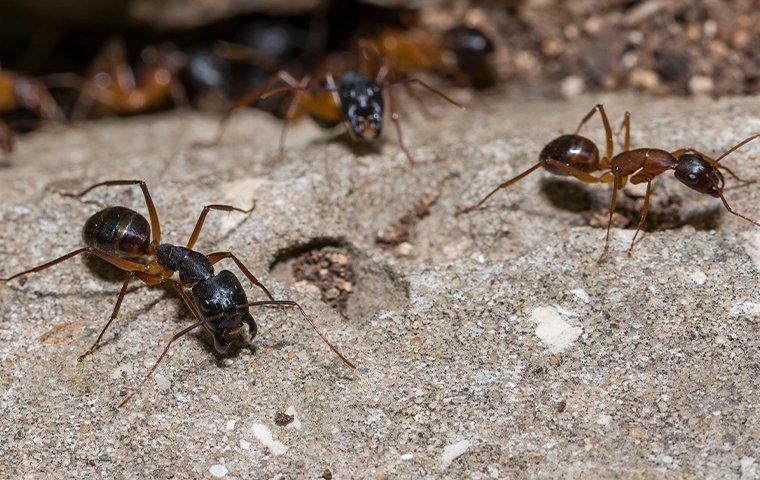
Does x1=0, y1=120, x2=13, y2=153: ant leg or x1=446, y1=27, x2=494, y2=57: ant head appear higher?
x1=446, y1=27, x2=494, y2=57: ant head

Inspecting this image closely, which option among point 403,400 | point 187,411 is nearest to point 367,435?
point 403,400

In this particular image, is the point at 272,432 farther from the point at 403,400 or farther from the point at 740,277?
the point at 740,277

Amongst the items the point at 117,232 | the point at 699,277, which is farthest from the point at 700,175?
the point at 117,232

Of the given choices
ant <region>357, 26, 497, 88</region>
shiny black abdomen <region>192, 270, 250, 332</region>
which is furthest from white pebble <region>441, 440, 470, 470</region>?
ant <region>357, 26, 497, 88</region>

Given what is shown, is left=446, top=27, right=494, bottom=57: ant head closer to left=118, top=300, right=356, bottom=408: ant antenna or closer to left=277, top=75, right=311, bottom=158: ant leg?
left=277, top=75, right=311, bottom=158: ant leg

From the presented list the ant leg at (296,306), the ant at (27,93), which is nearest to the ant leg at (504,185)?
the ant leg at (296,306)

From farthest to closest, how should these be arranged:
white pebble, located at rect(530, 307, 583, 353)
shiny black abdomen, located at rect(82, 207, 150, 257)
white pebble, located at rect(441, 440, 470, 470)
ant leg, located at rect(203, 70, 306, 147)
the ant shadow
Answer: ant leg, located at rect(203, 70, 306, 147)
the ant shadow
shiny black abdomen, located at rect(82, 207, 150, 257)
white pebble, located at rect(530, 307, 583, 353)
white pebble, located at rect(441, 440, 470, 470)
